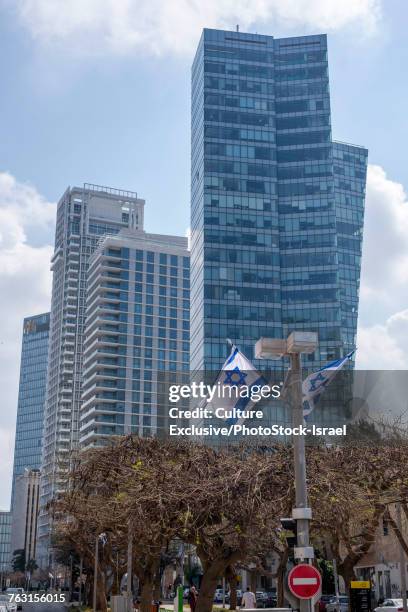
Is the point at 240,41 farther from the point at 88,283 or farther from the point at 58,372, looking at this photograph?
the point at 58,372

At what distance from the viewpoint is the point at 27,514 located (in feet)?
639

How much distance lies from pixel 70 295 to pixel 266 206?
219 feet

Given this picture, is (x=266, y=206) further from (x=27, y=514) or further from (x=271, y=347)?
(x=27, y=514)

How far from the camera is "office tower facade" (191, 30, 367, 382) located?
107 m

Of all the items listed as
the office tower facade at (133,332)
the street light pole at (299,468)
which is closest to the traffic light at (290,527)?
the street light pole at (299,468)

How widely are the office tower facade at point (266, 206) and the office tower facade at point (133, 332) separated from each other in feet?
107

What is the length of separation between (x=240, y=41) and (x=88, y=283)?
2291 inches

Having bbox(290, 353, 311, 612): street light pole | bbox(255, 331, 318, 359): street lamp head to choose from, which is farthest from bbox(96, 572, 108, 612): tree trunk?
bbox(255, 331, 318, 359): street lamp head

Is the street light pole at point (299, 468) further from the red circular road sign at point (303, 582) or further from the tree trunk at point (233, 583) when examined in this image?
the tree trunk at point (233, 583)

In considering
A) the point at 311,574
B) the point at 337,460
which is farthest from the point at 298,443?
the point at 337,460

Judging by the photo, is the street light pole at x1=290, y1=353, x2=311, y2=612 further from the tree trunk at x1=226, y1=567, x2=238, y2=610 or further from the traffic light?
the tree trunk at x1=226, y1=567, x2=238, y2=610

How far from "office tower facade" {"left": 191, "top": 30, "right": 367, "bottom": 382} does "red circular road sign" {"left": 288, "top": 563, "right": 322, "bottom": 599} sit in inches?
3562

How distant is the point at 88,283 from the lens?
514ft

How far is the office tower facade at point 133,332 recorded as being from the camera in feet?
457
